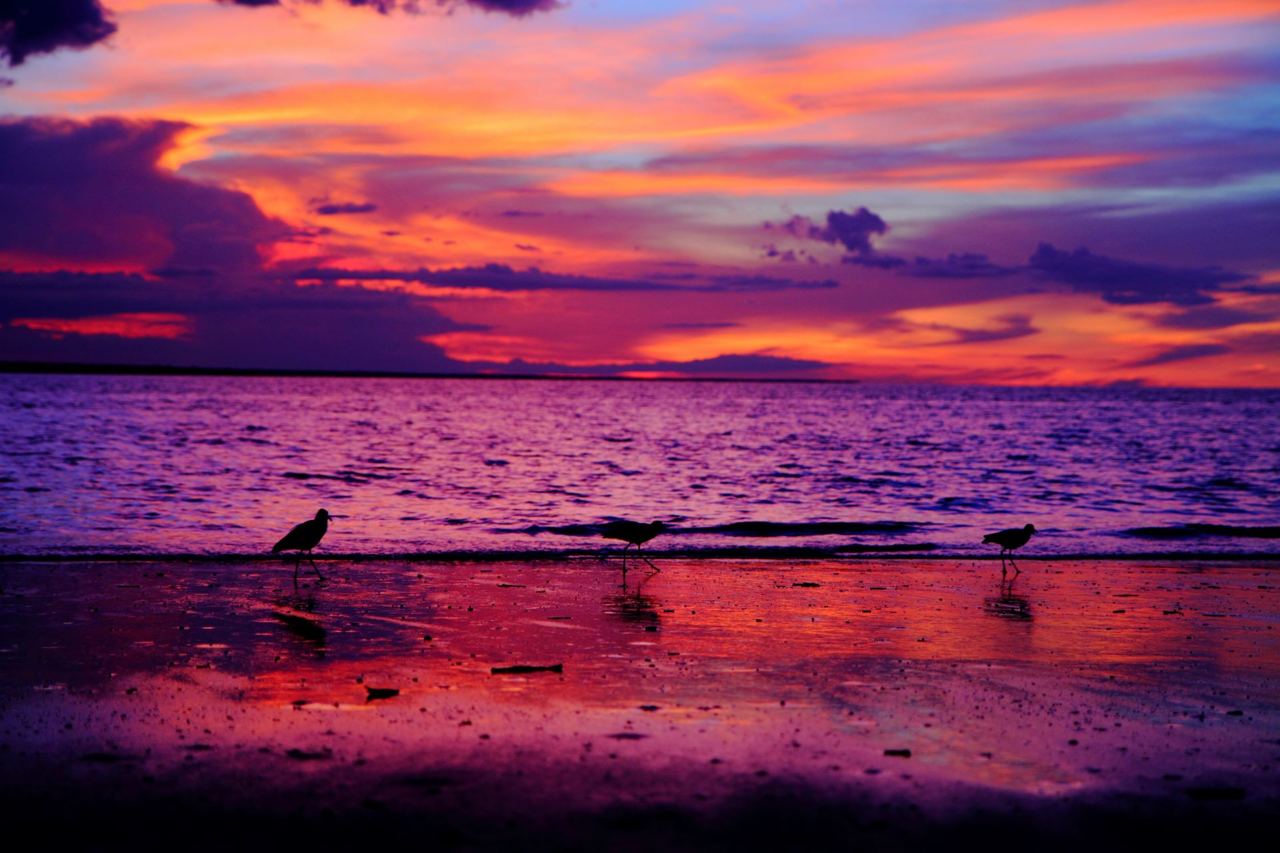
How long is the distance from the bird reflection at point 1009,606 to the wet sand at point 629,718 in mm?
89

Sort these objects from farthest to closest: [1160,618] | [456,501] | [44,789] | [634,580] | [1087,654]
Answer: [456,501] → [634,580] → [1160,618] → [1087,654] → [44,789]

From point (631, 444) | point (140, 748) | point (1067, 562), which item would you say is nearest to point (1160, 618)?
point (1067, 562)

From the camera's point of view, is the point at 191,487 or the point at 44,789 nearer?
the point at 44,789

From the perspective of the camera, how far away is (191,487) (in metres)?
32.0

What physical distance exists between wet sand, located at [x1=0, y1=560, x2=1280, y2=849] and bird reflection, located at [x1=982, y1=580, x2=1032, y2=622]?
89mm

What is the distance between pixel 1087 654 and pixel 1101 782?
4648 millimetres

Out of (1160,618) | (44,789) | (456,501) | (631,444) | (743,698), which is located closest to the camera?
(44,789)

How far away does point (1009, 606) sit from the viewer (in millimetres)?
15227

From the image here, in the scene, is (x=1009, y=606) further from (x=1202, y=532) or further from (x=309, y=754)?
(x=1202, y=532)

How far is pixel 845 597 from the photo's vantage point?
1577 cm

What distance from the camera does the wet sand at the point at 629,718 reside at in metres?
6.77

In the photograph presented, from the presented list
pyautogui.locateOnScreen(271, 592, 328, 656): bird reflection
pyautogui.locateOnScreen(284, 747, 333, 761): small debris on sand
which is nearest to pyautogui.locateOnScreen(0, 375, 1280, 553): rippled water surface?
pyautogui.locateOnScreen(271, 592, 328, 656): bird reflection

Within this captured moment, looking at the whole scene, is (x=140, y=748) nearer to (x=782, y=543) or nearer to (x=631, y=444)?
(x=782, y=543)

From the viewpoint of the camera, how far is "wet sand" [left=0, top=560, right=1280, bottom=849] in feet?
22.2
